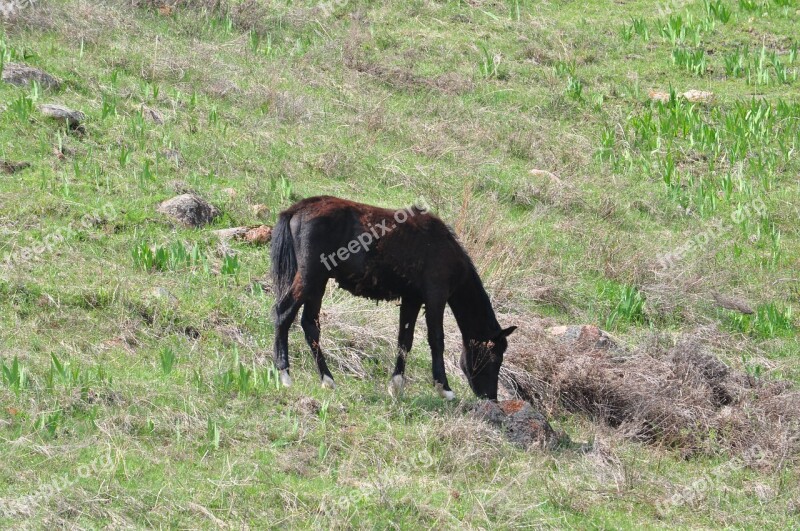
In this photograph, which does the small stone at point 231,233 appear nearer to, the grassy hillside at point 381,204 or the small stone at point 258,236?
the small stone at point 258,236

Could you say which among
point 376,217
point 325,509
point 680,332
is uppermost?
point 376,217

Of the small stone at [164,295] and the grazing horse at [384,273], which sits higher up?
the grazing horse at [384,273]

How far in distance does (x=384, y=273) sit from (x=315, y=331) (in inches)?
29.1

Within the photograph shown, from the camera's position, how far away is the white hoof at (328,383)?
29.0ft

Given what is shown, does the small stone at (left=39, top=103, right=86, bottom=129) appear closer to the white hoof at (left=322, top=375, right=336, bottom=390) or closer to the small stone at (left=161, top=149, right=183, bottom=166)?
the small stone at (left=161, top=149, right=183, bottom=166)

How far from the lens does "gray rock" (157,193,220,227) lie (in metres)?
11.5

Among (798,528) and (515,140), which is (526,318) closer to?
(798,528)

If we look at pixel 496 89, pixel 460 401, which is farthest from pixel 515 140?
pixel 460 401

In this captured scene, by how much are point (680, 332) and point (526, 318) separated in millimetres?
1880

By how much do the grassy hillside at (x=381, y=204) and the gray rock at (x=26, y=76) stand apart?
18 centimetres

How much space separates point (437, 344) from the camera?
923cm

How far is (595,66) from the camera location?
64.3 feet

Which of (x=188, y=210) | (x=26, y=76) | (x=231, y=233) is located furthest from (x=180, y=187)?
(x=26, y=76)

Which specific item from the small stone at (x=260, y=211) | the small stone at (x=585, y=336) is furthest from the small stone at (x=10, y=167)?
the small stone at (x=585, y=336)
